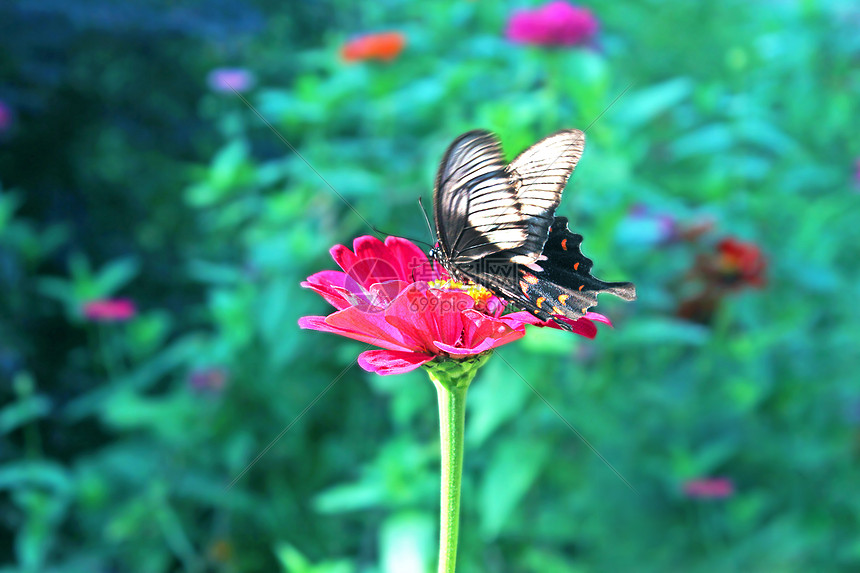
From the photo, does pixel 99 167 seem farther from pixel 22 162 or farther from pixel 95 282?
pixel 95 282

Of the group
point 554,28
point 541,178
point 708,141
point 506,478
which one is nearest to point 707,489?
point 506,478

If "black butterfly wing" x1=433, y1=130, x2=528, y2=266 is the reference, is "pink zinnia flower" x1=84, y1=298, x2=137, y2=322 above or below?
above

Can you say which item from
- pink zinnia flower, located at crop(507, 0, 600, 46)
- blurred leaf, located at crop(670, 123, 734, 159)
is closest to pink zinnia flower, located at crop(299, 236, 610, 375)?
pink zinnia flower, located at crop(507, 0, 600, 46)

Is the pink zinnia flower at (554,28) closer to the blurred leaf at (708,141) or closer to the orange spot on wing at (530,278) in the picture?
the blurred leaf at (708,141)

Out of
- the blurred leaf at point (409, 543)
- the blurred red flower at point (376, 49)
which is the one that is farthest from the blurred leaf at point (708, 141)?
the blurred leaf at point (409, 543)

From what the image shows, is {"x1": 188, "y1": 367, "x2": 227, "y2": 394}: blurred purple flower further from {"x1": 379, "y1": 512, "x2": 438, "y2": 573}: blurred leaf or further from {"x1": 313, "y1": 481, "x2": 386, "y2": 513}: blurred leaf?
{"x1": 379, "y1": 512, "x2": 438, "y2": 573}: blurred leaf

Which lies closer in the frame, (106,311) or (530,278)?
(530,278)

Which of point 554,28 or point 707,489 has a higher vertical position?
point 554,28

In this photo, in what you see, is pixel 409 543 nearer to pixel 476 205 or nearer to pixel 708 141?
pixel 476 205
